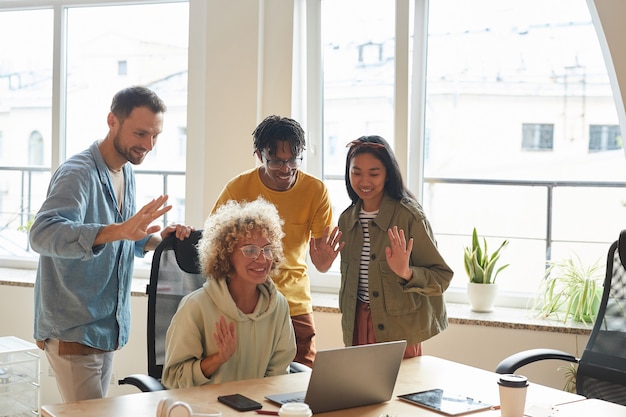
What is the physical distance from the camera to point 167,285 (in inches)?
107

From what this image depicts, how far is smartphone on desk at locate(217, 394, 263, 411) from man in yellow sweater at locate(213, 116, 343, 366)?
0.83 meters

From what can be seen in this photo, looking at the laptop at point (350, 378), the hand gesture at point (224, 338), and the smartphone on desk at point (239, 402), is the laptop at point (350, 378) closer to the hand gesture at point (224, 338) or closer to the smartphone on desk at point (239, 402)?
the smartphone on desk at point (239, 402)

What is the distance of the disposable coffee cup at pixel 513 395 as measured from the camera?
6.52 feet

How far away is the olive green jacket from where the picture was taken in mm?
2848

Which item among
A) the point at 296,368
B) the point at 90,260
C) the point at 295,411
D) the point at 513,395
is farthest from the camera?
the point at 90,260

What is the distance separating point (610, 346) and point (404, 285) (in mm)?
812

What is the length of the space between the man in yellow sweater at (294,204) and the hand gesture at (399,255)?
269 mm

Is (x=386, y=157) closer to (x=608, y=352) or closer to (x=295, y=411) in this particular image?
(x=608, y=352)

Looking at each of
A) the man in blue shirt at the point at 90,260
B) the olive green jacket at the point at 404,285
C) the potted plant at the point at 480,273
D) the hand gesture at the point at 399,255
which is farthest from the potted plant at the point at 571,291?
the man in blue shirt at the point at 90,260

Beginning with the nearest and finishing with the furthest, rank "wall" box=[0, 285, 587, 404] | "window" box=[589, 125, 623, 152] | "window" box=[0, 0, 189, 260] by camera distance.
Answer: "wall" box=[0, 285, 587, 404]
"window" box=[589, 125, 623, 152]
"window" box=[0, 0, 189, 260]

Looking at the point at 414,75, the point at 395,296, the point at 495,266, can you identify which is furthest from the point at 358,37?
the point at 395,296

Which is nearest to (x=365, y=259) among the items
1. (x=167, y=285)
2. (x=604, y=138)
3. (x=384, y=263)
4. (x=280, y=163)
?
(x=384, y=263)

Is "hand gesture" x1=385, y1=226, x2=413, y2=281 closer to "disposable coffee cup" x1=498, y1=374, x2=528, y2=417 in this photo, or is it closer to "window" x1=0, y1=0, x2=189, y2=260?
"disposable coffee cup" x1=498, y1=374, x2=528, y2=417

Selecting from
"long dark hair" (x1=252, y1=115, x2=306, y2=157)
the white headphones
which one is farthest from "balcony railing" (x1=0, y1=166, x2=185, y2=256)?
the white headphones
